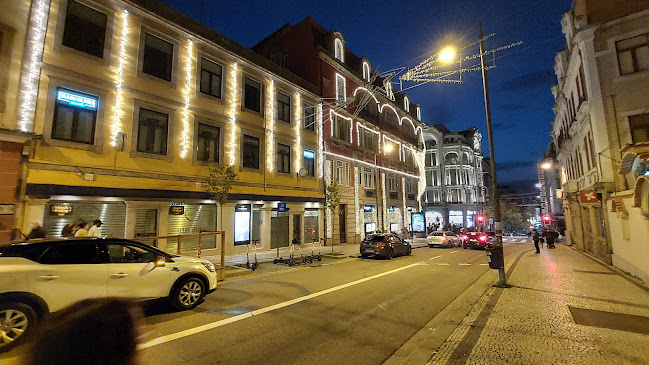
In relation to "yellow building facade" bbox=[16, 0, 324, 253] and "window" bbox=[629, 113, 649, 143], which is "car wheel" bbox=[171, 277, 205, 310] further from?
"window" bbox=[629, 113, 649, 143]

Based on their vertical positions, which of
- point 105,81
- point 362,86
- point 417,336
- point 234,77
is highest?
point 362,86

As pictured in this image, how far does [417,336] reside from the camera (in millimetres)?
5434

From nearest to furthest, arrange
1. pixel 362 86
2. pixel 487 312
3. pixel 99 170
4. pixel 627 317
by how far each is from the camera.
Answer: pixel 627 317 → pixel 487 312 → pixel 99 170 → pixel 362 86

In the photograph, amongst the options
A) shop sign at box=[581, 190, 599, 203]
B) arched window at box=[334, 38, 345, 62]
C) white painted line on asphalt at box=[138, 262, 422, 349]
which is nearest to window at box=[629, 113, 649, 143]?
shop sign at box=[581, 190, 599, 203]

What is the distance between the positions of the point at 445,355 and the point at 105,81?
15.1m

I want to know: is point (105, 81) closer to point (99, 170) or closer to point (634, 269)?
point (99, 170)

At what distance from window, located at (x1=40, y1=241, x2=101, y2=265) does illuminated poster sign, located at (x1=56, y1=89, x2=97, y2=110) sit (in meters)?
8.77

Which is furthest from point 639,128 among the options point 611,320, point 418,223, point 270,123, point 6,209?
point 418,223

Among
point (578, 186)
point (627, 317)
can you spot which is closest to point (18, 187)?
point (627, 317)

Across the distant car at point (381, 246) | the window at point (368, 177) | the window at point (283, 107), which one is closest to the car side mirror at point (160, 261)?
the distant car at point (381, 246)

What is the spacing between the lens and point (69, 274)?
5.35 m

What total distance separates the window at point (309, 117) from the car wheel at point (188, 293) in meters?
16.1

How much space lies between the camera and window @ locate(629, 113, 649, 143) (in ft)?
40.9

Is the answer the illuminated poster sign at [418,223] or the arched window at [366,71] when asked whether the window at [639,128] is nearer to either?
the arched window at [366,71]
